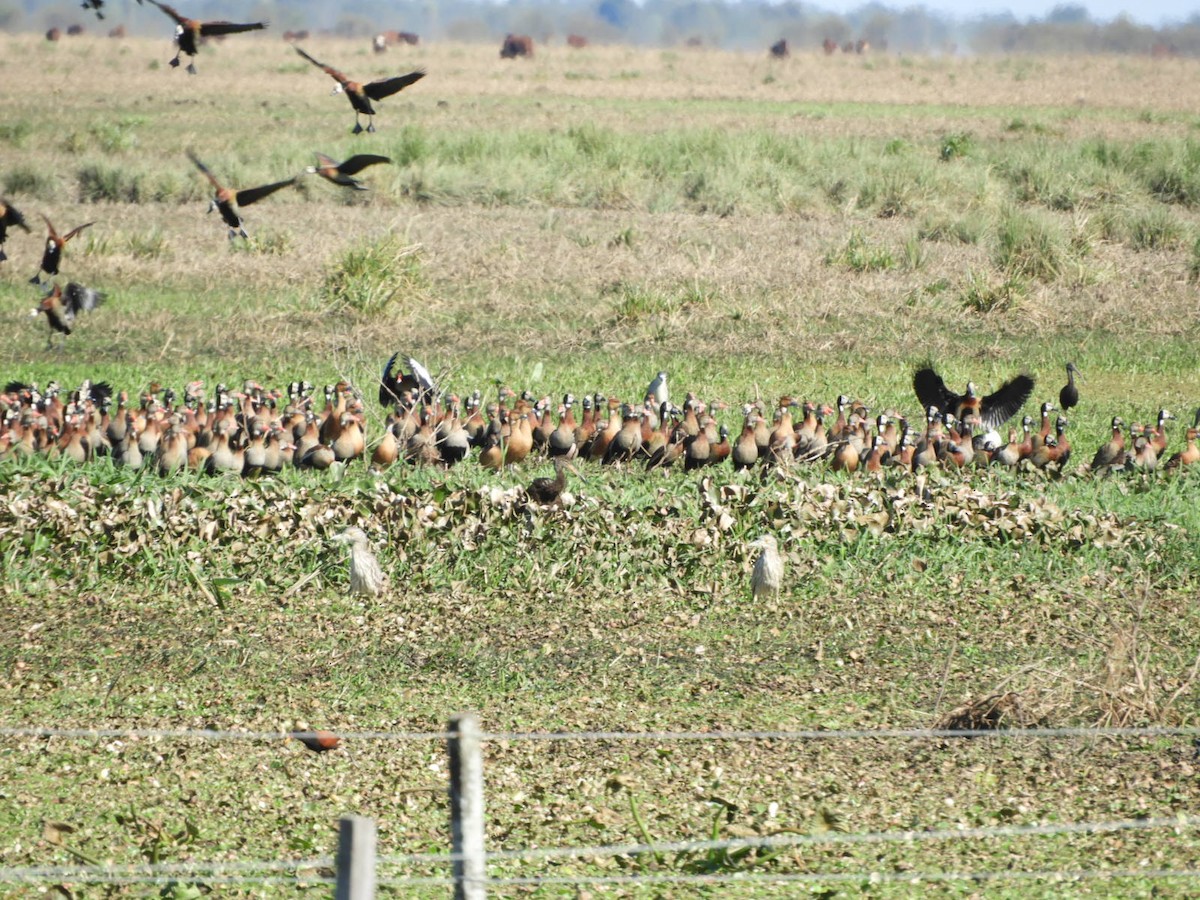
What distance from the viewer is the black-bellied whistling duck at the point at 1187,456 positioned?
33.7ft

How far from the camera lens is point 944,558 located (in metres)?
8.54

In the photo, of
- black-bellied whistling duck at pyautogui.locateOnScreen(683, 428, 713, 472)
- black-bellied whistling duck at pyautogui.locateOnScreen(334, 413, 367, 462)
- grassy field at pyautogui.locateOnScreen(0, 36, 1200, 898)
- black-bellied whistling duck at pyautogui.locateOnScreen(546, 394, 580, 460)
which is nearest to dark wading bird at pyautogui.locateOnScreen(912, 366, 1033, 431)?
grassy field at pyautogui.locateOnScreen(0, 36, 1200, 898)

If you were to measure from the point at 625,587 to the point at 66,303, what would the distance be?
762 centimetres

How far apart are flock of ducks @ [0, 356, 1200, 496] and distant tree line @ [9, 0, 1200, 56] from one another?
233 ft

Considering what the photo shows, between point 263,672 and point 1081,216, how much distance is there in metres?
14.9

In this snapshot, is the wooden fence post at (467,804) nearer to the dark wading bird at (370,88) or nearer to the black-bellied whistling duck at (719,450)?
the dark wading bird at (370,88)

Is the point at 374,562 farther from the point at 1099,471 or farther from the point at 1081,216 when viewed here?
the point at 1081,216

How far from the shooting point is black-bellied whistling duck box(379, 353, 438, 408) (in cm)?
1135

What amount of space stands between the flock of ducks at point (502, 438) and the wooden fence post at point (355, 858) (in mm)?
6977

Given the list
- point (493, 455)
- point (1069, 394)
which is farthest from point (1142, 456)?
point (493, 455)

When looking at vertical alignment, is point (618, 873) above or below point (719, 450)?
below

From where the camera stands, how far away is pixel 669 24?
172000 mm

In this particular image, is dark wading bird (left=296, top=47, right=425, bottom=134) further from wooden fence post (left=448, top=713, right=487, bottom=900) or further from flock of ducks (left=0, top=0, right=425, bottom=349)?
wooden fence post (left=448, top=713, right=487, bottom=900)

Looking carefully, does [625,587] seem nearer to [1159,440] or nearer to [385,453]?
[385,453]
